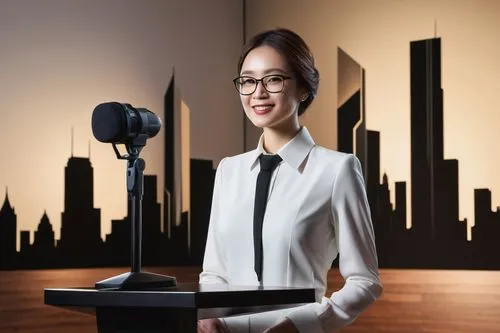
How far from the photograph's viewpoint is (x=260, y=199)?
170cm

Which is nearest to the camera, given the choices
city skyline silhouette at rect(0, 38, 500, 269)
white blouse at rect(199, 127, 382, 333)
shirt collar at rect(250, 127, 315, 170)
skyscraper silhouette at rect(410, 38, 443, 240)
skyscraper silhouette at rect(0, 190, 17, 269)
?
white blouse at rect(199, 127, 382, 333)

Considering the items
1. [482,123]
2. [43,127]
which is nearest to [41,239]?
[43,127]

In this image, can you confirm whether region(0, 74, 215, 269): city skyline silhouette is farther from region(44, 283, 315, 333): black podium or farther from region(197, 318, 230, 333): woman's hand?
region(44, 283, 315, 333): black podium

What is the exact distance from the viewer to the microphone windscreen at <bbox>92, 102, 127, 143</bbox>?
1340 millimetres

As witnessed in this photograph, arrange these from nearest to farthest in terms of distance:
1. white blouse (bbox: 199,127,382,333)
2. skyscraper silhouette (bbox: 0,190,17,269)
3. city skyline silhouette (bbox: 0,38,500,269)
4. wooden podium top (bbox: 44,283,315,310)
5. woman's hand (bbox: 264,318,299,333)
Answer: wooden podium top (bbox: 44,283,315,310), woman's hand (bbox: 264,318,299,333), white blouse (bbox: 199,127,382,333), skyscraper silhouette (bbox: 0,190,17,269), city skyline silhouette (bbox: 0,38,500,269)

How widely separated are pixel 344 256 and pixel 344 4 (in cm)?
252

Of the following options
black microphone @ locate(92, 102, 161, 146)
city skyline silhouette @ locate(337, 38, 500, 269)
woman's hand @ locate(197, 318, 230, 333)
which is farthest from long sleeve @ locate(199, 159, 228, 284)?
city skyline silhouette @ locate(337, 38, 500, 269)

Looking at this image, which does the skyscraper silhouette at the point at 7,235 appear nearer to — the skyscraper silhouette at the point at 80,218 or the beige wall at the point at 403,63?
the skyscraper silhouette at the point at 80,218

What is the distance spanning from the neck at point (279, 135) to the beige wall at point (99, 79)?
188 cm

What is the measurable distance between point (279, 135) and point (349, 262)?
0.31 m

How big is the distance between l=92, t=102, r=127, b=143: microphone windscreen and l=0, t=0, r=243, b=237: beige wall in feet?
6.94

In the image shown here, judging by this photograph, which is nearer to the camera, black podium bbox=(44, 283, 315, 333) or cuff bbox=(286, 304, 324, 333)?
black podium bbox=(44, 283, 315, 333)

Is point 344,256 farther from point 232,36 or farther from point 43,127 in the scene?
point 232,36

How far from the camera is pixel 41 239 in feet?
11.3
